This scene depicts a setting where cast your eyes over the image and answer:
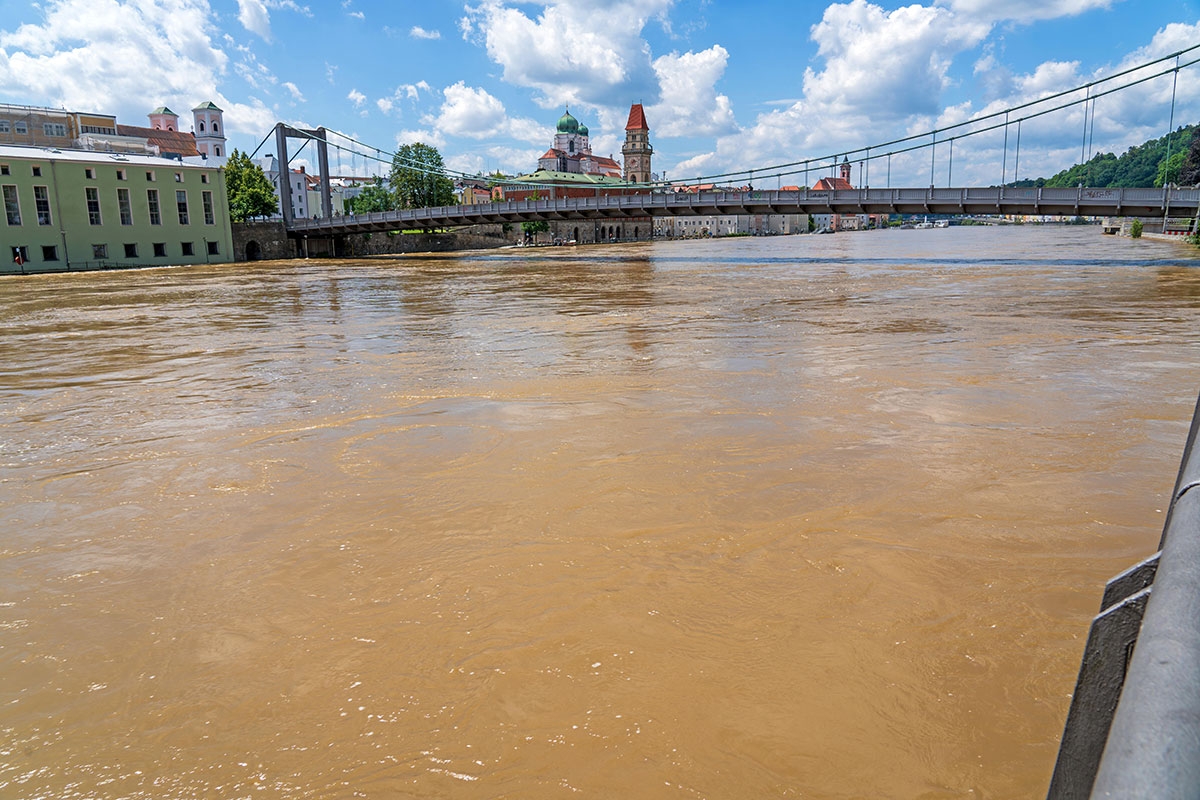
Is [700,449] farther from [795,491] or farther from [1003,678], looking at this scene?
[1003,678]

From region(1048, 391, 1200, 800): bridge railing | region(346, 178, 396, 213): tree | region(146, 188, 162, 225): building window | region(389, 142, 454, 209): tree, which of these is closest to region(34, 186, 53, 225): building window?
region(146, 188, 162, 225): building window

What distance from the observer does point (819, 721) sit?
312cm

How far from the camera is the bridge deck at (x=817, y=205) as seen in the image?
38000 mm

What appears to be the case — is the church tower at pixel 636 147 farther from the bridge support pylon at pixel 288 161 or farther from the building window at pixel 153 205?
the building window at pixel 153 205

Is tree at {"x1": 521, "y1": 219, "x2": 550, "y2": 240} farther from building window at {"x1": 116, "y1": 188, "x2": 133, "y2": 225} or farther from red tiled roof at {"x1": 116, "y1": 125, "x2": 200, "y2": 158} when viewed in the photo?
building window at {"x1": 116, "y1": 188, "x2": 133, "y2": 225}

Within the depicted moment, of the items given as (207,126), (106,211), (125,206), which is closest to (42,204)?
(106,211)

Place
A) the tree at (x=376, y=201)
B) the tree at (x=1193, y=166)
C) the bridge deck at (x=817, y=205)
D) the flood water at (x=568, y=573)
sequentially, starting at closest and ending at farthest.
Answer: the flood water at (x=568, y=573) → the bridge deck at (x=817, y=205) → the tree at (x=1193, y=166) → the tree at (x=376, y=201)

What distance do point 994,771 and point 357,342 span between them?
1375cm

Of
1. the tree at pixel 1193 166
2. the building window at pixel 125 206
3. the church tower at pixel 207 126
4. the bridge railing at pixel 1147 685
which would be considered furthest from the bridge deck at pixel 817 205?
the church tower at pixel 207 126

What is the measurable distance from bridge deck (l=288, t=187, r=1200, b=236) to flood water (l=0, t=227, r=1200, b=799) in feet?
106

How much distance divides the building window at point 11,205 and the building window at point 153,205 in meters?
7.87

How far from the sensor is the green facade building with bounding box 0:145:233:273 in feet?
151

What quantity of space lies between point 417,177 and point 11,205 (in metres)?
46.2

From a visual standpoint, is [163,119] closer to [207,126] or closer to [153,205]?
[207,126]
